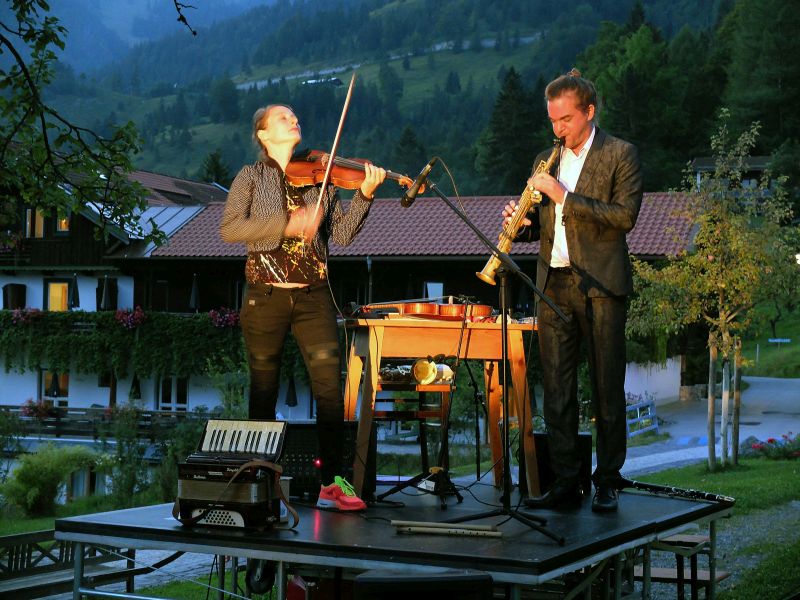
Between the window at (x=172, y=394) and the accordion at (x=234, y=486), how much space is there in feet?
114

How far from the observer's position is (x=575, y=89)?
5.29m

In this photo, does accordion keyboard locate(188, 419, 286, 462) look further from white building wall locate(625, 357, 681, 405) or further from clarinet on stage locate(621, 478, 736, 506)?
white building wall locate(625, 357, 681, 405)

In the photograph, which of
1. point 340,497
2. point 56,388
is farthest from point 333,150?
point 56,388

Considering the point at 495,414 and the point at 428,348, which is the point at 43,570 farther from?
the point at 495,414

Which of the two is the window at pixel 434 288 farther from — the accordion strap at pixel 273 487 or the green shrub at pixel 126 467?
the accordion strap at pixel 273 487

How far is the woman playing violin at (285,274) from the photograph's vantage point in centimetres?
533

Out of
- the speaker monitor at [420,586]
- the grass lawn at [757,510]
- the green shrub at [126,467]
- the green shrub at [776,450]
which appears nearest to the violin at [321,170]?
the speaker monitor at [420,586]

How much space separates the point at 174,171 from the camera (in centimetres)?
12600

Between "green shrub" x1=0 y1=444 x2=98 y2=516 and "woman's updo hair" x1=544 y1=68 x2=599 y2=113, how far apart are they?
22.4m

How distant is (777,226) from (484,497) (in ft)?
43.0

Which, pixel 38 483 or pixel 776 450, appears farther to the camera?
pixel 38 483

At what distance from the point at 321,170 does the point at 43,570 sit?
10.1 feet

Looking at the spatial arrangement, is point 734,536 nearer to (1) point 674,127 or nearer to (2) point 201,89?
(1) point 674,127

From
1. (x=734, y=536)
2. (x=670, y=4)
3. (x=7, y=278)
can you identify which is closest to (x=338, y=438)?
(x=734, y=536)
